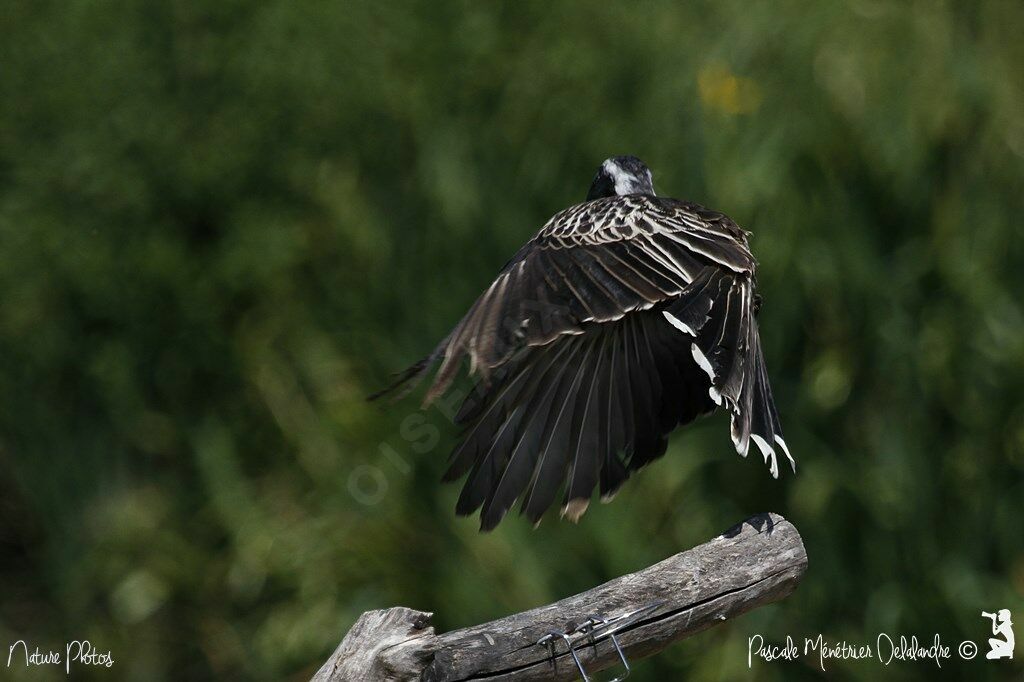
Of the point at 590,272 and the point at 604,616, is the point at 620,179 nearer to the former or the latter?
the point at 590,272

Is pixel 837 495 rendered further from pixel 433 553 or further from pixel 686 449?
pixel 433 553

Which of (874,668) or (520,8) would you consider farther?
(520,8)

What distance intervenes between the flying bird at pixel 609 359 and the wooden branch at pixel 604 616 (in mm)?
247

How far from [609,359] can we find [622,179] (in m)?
0.61

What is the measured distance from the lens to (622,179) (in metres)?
3.36

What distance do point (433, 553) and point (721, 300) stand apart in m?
2.25

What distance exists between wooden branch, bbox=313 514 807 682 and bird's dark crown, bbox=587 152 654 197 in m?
1.09

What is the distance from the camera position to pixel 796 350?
466 centimetres

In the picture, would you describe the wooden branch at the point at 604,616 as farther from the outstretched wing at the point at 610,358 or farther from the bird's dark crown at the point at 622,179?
the bird's dark crown at the point at 622,179

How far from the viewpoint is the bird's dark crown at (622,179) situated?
3.35m

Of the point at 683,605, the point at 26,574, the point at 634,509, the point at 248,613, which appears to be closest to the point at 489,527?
the point at 683,605
